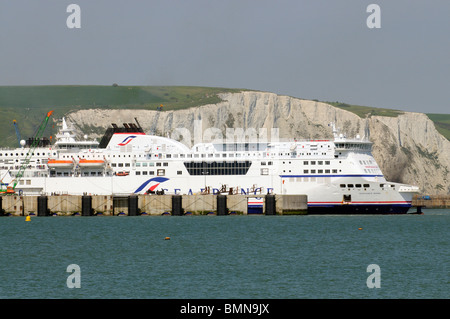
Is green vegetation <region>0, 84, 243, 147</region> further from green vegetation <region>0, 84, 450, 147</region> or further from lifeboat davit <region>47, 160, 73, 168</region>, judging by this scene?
lifeboat davit <region>47, 160, 73, 168</region>

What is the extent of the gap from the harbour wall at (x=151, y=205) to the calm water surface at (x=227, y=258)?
3.83 m

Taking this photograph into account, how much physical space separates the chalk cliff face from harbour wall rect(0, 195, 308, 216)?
58714mm

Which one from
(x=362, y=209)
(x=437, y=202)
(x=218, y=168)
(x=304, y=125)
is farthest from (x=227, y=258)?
(x=304, y=125)

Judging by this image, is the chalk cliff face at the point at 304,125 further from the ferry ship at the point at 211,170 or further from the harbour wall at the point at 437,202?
the ferry ship at the point at 211,170

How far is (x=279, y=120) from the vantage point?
452 feet

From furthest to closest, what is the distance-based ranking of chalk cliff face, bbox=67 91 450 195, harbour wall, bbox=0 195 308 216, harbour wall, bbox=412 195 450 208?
chalk cliff face, bbox=67 91 450 195
harbour wall, bbox=412 195 450 208
harbour wall, bbox=0 195 308 216

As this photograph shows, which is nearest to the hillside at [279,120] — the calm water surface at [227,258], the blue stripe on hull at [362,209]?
the blue stripe on hull at [362,209]

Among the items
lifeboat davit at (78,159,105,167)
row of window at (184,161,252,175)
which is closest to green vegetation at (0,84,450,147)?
lifeboat davit at (78,159,105,167)

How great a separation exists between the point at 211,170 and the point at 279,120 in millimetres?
69203

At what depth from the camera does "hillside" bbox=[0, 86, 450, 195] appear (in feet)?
429

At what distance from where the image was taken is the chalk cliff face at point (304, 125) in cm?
13000

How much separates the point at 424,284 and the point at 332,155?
3521 centimetres
